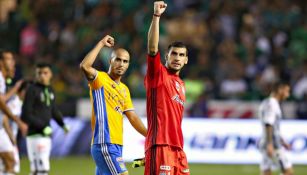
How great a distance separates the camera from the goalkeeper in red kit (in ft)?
27.8

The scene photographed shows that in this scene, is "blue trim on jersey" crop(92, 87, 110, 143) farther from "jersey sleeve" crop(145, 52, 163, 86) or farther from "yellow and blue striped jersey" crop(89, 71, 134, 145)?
"jersey sleeve" crop(145, 52, 163, 86)

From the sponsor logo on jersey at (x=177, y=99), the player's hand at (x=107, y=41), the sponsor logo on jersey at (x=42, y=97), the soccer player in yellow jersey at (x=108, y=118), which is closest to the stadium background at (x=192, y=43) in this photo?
the sponsor logo on jersey at (x=42, y=97)

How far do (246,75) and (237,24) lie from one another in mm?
2053

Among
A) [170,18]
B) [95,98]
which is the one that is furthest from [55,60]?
[95,98]

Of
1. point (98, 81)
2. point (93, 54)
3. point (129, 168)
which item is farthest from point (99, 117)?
point (129, 168)

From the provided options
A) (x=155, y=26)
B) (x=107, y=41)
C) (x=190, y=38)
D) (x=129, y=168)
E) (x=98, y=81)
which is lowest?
(x=129, y=168)

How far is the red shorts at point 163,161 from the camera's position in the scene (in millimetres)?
8445

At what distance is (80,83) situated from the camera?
21.9 meters

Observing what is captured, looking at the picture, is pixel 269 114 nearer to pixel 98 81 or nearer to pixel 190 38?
pixel 98 81

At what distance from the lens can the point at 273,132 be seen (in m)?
13.6

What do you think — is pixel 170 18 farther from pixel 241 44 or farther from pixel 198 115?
pixel 198 115

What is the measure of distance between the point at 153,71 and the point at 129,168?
30.9 ft

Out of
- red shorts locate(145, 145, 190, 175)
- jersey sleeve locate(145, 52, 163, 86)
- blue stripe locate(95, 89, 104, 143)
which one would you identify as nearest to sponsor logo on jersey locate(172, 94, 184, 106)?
jersey sleeve locate(145, 52, 163, 86)

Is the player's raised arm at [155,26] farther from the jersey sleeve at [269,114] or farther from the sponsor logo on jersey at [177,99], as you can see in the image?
the jersey sleeve at [269,114]
